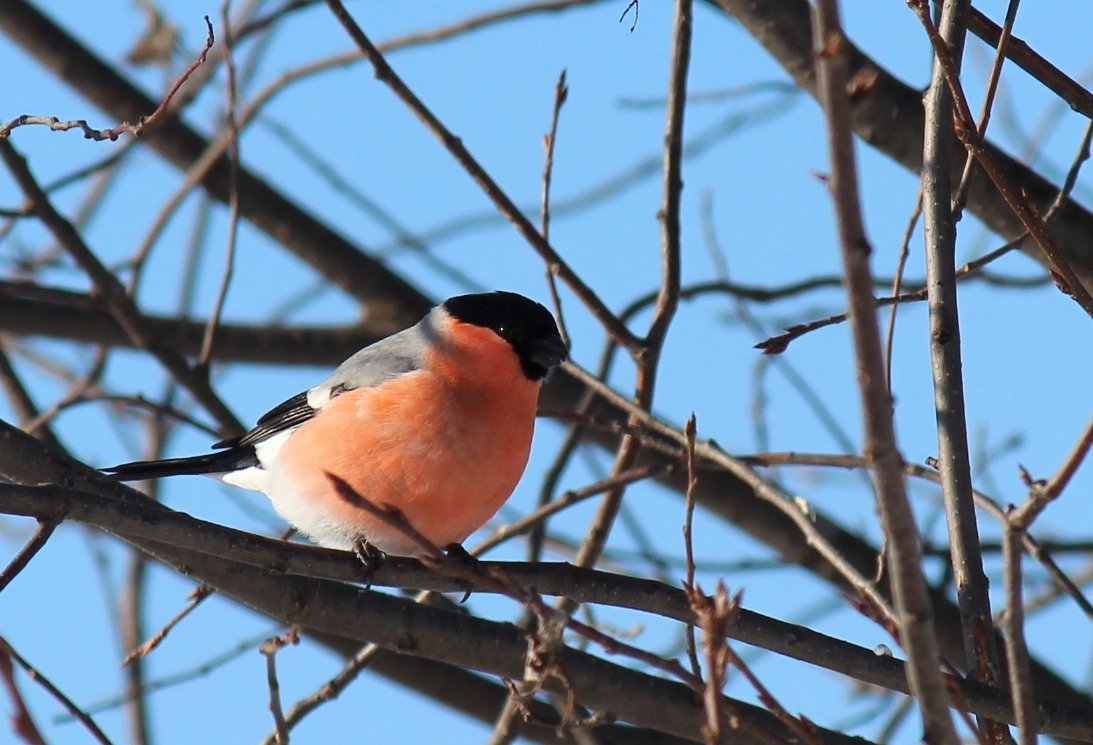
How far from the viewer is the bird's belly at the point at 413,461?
4.18m

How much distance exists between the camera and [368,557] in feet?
12.9

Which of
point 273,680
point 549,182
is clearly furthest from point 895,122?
point 273,680

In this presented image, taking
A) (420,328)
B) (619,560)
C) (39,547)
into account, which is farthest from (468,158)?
(619,560)

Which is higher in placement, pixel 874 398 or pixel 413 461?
pixel 413 461

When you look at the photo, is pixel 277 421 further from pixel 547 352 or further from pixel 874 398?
pixel 874 398

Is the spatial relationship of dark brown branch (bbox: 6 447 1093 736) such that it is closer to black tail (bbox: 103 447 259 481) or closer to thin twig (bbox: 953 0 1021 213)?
thin twig (bbox: 953 0 1021 213)

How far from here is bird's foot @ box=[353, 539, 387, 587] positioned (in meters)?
3.43

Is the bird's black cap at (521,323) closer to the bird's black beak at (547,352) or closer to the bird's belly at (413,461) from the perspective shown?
the bird's black beak at (547,352)

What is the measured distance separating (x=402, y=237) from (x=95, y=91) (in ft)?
5.14

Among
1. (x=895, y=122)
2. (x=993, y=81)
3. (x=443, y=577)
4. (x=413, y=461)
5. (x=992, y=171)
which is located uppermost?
(x=895, y=122)

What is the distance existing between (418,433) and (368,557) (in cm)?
47

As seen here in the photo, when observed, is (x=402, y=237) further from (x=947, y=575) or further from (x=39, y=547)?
(x=39, y=547)

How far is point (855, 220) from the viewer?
5.35 ft

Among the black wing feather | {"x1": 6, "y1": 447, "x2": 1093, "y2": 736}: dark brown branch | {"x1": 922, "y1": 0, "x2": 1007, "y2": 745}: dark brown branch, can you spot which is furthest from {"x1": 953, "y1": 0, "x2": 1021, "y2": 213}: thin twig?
the black wing feather
